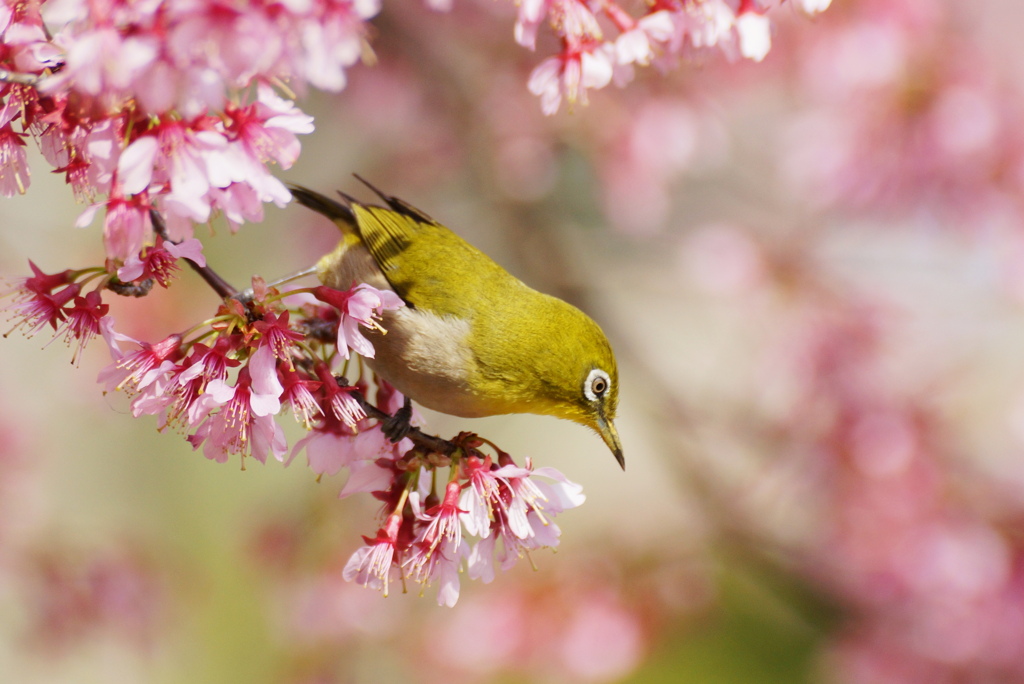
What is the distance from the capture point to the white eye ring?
81.4 inches

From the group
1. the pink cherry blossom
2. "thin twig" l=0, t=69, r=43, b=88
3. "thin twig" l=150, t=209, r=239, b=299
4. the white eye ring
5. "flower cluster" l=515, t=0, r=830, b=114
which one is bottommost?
the pink cherry blossom

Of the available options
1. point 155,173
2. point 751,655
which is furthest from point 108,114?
point 751,655

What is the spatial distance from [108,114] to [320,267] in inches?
39.6

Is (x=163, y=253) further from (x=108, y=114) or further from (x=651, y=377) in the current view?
(x=651, y=377)

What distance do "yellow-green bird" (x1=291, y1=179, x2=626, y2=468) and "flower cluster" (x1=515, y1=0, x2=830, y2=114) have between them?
0.56 metres

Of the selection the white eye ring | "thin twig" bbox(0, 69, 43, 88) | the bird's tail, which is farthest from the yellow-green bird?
"thin twig" bbox(0, 69, 43, 88)

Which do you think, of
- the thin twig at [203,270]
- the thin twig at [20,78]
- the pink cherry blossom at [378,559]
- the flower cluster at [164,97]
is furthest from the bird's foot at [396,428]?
the thin twig at [20,78]

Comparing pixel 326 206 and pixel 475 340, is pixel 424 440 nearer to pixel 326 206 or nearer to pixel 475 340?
pixel 475 340

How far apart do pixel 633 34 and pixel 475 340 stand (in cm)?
79

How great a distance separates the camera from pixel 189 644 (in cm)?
656

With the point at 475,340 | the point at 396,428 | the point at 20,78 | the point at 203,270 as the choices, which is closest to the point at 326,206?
the point at 475,340

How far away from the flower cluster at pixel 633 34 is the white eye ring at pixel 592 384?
66 centimetres

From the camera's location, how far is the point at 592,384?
2068 mm

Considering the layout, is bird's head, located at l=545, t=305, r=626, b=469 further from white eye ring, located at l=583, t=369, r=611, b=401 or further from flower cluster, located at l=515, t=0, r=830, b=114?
flower cluster, located at l=515, t=0, r=830, b=114
